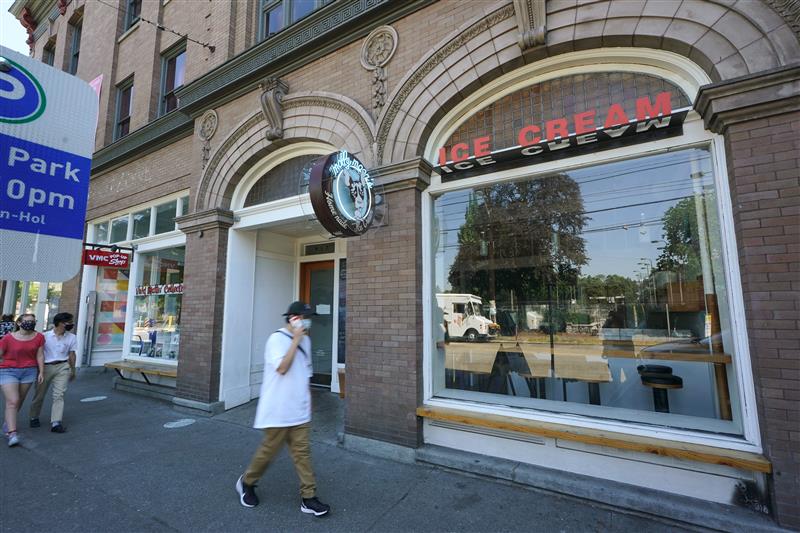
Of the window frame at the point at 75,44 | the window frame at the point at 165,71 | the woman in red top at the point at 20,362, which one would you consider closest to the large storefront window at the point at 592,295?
the woman in red top at the point at 20,362

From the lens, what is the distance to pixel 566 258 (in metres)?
5.24

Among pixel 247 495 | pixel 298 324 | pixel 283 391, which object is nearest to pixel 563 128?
pixel 298 324

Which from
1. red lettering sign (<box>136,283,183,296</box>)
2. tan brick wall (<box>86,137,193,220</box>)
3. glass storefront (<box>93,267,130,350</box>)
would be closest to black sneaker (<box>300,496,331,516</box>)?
red lettering sign (<box>136,283,183,296</box>)

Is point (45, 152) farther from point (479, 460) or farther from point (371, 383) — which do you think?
point (479, 460)

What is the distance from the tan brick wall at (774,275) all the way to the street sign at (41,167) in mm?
4792

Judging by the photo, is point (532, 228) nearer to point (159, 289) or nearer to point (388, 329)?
point (388, 329)

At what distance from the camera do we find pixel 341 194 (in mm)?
4387

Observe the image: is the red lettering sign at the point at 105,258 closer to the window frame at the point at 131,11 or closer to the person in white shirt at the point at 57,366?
the person in white shirt at the point at 57,366

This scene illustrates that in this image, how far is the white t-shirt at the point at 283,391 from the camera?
11.4 ft

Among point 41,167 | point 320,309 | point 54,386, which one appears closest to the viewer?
point 41,167

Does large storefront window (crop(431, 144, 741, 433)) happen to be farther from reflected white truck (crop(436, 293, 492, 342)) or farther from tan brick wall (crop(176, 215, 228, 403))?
tan brick wall (crop(176, 215, 228, 403))

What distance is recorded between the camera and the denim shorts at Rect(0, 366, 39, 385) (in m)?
5.50

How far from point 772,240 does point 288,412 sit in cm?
428

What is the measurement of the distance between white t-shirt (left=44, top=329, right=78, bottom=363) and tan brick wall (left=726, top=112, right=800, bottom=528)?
875cm
